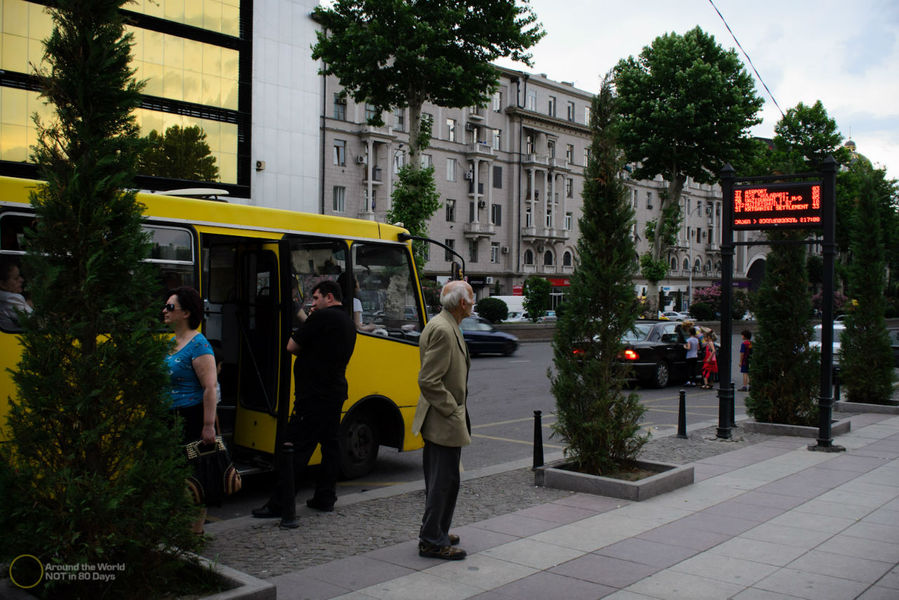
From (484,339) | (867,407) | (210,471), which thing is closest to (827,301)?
(867,407)

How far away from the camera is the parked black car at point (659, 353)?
19.0m

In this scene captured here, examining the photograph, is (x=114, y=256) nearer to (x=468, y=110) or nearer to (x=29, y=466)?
(x=29, y=466)

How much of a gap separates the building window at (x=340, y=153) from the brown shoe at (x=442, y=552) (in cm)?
4648

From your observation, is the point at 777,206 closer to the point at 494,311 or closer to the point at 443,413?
the point at 443,413

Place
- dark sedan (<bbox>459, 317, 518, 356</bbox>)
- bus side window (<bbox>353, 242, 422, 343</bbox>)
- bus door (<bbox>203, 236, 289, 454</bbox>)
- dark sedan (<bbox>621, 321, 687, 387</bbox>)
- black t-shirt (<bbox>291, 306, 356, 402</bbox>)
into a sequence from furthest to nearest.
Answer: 1. dark sedan (<bbox>459, 317, 518, 356</bbox>)
2. dark sedan (<bbox>621, 321, 687, 387</bbox>)
3. bus side window (<bbox>353, 242, 422, 343</bbox>)
4. bus door (<bbox>203, 236, 289, 454</bbox>)
5. black t-shirt (<bbox>291, 306, 356, 402</bbox>)

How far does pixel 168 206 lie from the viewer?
7.12 m

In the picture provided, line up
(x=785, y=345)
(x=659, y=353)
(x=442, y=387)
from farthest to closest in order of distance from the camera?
(x=659, y=353) < (x=785, y=345) < (x=442, y=387)

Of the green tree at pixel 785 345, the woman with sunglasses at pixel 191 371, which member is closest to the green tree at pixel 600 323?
the woman with sunglasses at pixel 191 371

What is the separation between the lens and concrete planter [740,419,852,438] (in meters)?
11.3

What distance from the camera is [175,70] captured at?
A: 31984 mm

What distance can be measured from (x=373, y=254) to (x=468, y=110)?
175 ft

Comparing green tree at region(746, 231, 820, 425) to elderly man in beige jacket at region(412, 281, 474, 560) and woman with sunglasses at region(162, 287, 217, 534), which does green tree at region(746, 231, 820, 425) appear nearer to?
elderly man in beige jacket at region(412, 281, 474, 560)

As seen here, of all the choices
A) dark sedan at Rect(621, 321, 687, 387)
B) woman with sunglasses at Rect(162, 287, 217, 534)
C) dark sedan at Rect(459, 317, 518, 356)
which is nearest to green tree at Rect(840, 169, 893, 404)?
dark sedan at Rect(621, 321, 687, 387)

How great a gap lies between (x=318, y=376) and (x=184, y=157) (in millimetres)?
27935
